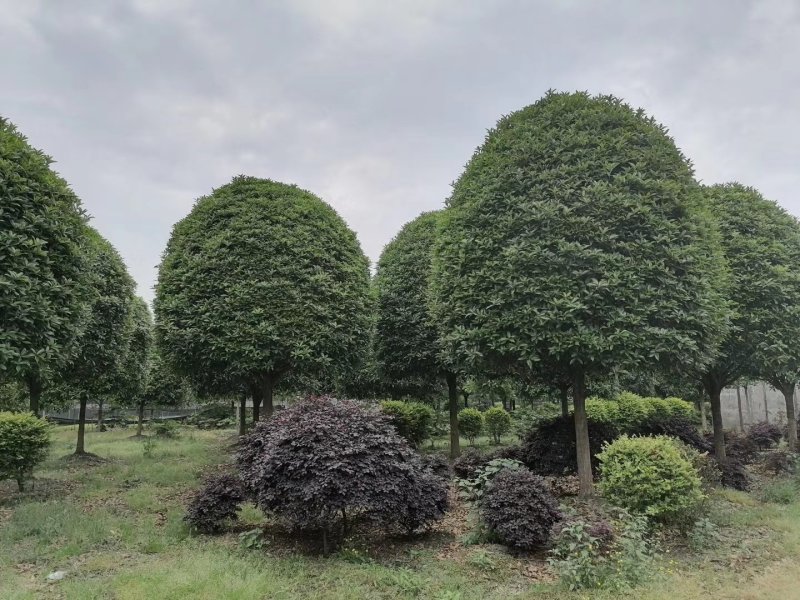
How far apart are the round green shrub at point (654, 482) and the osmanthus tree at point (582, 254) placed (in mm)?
1235

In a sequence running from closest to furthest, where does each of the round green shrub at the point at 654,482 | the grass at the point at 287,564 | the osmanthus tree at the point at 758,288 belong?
1. the grass at the point at 287,564
2. the round green shrub at the point at 654,482
3. the osmanthus tree at the point at 758,288

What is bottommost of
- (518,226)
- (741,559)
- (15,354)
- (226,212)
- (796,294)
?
(741,559)

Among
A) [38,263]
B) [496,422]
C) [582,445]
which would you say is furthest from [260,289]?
[496,422]

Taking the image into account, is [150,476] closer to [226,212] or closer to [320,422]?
[226,212]

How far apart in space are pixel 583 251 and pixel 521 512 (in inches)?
139

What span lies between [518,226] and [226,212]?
590 centimetres

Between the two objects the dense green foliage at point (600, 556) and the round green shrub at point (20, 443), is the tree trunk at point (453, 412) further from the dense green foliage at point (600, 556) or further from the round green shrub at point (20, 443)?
the round green shrub at point (20, 443)

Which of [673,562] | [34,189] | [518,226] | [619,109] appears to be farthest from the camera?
[619,109]

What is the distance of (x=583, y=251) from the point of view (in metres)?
7.05

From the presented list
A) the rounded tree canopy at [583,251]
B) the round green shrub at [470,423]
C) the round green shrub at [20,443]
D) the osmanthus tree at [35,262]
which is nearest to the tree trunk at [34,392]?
the round green shrub at [20,443]

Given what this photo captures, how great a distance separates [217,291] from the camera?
9.61 m

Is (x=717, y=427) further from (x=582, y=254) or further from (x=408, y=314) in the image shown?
(x=408, y=314)

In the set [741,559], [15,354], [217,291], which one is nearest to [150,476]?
[217,291]

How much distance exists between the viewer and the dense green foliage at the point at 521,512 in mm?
5711
